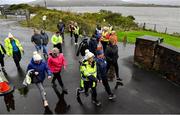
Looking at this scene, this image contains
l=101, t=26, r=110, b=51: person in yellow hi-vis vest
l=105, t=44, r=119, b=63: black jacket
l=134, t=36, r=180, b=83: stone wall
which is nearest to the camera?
l=105, t=44, r=119, b=63: black jacket

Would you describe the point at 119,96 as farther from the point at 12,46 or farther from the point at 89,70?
the point at 12,46

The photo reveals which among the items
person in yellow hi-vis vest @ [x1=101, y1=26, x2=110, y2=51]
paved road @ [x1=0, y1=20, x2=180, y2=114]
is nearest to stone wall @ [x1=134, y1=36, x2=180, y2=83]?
paved road @ [x1=0, y1=20, x2=180, y2=114]

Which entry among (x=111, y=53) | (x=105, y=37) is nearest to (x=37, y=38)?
(x=105, y=37)

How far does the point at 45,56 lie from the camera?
12.3 meters

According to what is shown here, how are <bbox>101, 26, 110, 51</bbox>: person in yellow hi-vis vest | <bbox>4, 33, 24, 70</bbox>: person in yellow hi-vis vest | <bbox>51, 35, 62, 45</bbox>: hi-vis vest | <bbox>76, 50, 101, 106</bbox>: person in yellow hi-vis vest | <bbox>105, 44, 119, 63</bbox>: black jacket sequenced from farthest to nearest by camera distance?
<bbox>51, 35, 62, 45</bbox>: hi-vis vest, <bbox>101, 26, 110, 51</bbox>: person in yellow hi-vis vest, <bbox>4, 33, 24, 70</bbox>: person in yellow hi-vis vest, <bbox>105, 44, 119, 63</bbox>: black jacket, <bbox>76, 50, 101, 106</bbox>: person in yellow hi-vis vest

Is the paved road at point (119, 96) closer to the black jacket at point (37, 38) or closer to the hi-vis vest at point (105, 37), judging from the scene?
the black jacket at point (37, 38)

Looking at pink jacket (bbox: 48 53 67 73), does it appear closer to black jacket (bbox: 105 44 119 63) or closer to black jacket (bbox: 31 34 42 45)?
black jacket (bbox: 105 44 119 63)

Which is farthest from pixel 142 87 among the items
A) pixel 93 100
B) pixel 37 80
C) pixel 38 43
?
pixel 38 43

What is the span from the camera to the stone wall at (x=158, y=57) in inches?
342

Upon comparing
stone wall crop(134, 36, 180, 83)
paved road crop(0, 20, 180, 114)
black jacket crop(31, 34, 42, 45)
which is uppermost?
black jacket crop(31, 34, 42, 45)

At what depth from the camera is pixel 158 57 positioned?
9.53 metres

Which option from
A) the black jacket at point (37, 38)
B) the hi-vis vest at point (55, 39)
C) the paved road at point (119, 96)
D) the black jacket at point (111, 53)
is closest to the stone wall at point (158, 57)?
the paved road at point (119, 96)

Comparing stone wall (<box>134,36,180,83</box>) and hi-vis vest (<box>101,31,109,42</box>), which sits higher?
hi-vis vest (<box>101,31,109,42</box>)

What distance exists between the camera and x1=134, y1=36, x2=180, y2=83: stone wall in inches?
342
